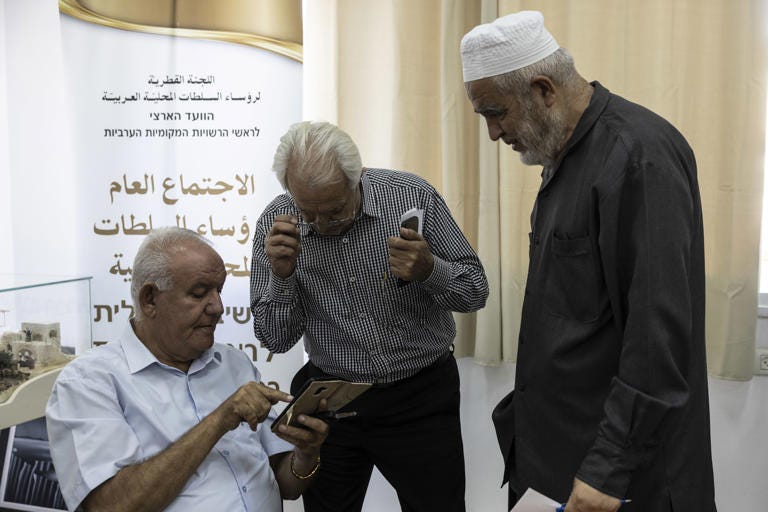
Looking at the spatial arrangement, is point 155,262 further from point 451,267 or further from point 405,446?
point 405,446

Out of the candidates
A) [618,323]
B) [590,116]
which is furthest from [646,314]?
[590,116]

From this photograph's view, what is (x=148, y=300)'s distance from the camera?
1.70 meters

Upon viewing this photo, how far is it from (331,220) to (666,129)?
0.93 meters

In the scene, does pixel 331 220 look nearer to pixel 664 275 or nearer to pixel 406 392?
pixel 406 392

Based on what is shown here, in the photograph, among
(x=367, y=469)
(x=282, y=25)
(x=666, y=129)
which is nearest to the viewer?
(x=666, y=129)

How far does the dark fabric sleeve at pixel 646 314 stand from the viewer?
1221mm

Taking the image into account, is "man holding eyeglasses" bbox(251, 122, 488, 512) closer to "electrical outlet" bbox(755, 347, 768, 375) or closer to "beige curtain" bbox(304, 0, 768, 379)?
"beige curtain" bbox(304, 0, 768, 379)

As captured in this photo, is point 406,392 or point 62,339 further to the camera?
point 62,339

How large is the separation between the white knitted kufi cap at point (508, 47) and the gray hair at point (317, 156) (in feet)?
1.70

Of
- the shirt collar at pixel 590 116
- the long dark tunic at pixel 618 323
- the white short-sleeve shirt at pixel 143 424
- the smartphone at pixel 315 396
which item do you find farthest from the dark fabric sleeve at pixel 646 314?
the white short-sleeve shirt at pixel 143 424

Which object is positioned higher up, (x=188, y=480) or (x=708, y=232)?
(x=708, y=232)

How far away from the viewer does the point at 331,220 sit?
1.96m

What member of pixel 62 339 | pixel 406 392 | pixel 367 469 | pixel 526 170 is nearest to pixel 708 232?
pixel 526 170

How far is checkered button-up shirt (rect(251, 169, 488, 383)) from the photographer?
204cm
